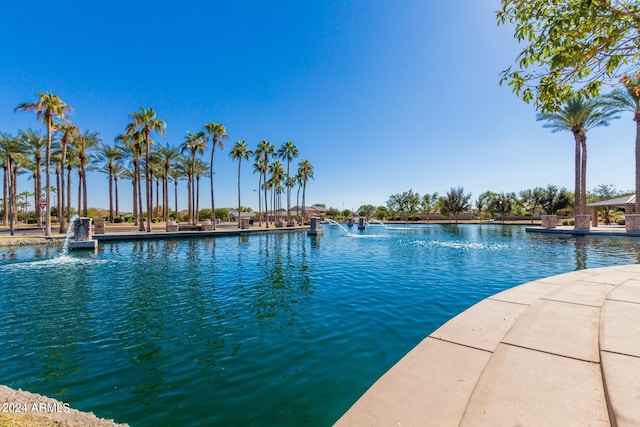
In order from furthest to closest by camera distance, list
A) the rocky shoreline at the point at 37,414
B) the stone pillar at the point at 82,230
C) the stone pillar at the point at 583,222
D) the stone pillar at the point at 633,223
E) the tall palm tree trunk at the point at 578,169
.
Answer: the tall palm tree trunk at the point at 578,169 < the stone pillar at the point at 583,222 < the stone pillar at the point at 633,223 < the stone pillar at the point at 82,230 < the rocky shoreline at the point at 37,414

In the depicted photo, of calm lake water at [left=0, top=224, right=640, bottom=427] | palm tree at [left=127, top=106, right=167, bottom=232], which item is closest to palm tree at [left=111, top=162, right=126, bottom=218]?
palm tree at [left=127, top=106, right=167, bottom=232]

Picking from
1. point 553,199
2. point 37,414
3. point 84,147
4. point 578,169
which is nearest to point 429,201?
point 553,199

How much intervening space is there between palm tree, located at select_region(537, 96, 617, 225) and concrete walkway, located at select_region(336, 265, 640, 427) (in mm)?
34998

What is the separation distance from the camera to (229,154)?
1665 inches

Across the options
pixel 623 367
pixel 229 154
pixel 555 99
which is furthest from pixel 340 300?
pixel 229 154

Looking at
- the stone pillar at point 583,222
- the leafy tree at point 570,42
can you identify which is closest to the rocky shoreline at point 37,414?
the leafy tree at point 570,42

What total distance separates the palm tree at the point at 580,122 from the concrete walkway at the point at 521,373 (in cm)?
3500

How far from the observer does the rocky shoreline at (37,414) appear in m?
2.67

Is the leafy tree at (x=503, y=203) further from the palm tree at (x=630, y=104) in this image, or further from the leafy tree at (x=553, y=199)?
the palm tree at (x=630, y=104)

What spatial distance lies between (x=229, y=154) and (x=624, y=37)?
4239 cm

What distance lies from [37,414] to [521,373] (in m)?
4.90

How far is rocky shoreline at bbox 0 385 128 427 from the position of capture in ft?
8.76

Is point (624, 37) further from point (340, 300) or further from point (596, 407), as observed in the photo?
point (340, 300)

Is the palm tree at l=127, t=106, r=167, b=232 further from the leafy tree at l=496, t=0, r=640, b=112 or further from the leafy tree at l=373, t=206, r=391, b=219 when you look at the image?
the leafy tree at l=373, t=206, r=391, b=219
